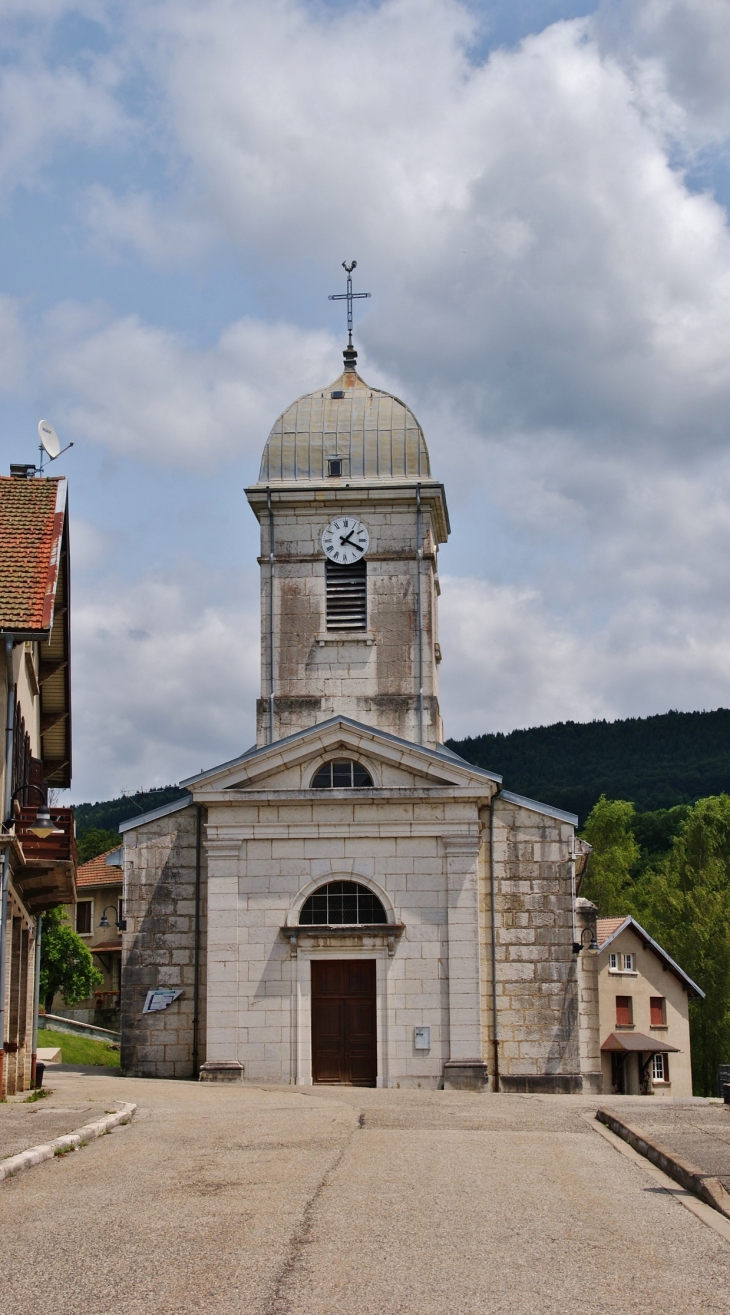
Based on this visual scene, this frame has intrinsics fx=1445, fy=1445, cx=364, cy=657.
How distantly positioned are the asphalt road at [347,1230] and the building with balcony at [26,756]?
6436 millimetres

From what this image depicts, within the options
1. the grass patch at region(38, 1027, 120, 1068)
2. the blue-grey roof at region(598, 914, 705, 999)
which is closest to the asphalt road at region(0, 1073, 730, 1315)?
the grass patch at region(38, 1027, 120, 1068)

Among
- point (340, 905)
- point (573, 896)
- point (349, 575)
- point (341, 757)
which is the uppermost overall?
point (349, 575)

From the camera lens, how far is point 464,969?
92.6 ft

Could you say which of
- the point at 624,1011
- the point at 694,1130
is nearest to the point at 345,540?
the point at 694,1130

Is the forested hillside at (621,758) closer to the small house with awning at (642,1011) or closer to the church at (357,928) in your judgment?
the small house with awning at (642,1011)

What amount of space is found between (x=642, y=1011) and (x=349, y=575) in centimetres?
2768

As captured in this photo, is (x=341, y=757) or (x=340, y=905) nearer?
(x=340, y=905)

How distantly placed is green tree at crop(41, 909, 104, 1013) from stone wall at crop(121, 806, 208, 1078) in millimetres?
18440

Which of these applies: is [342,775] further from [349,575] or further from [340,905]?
[349,575]

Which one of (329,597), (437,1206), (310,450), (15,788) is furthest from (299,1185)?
(310,450)

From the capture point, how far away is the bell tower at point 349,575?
33625mm

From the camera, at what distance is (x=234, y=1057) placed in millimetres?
28219

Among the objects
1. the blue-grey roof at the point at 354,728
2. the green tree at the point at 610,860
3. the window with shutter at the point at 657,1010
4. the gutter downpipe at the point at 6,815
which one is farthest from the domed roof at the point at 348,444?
the green tree at the point at 610,860

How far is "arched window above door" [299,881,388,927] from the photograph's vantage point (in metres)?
29.0
